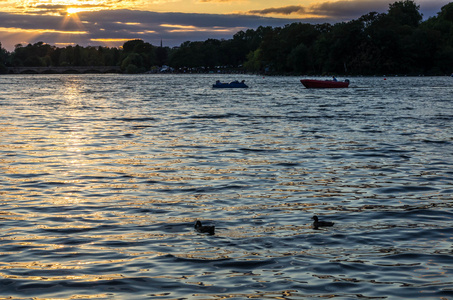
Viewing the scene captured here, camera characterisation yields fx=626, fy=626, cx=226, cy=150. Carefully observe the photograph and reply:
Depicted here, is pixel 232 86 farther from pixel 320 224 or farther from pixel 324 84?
pixel 320 224

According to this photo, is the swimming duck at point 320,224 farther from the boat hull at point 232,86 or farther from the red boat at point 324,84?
the boat hull at point 232,86

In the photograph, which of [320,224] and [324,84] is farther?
[324,84]

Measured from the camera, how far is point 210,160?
2583 centimetres

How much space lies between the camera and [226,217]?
15.6 m

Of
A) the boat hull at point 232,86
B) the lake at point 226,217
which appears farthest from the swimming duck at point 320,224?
the boat hull at point 232,86

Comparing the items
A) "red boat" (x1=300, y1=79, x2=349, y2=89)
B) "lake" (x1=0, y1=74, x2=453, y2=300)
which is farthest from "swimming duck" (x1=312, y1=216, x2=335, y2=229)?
"red boat" (x1=300, y1=79, x2=349, y2=89)

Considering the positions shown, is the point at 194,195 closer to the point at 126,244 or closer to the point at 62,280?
the point at 126,244

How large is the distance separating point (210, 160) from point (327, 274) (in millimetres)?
14983

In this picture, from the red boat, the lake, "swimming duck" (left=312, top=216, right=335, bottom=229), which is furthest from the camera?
the red boat

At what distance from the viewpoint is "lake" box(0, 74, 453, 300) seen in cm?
1078

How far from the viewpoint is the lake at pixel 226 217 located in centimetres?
1078

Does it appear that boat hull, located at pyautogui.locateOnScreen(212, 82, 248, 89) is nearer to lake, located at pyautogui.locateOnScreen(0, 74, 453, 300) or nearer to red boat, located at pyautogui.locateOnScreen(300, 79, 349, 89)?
red boat, located at pyautogui.locateOnScreen(300, 79, 349, 89)

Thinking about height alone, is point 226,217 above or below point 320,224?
below

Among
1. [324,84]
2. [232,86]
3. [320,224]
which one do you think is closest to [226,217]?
[320,224]
